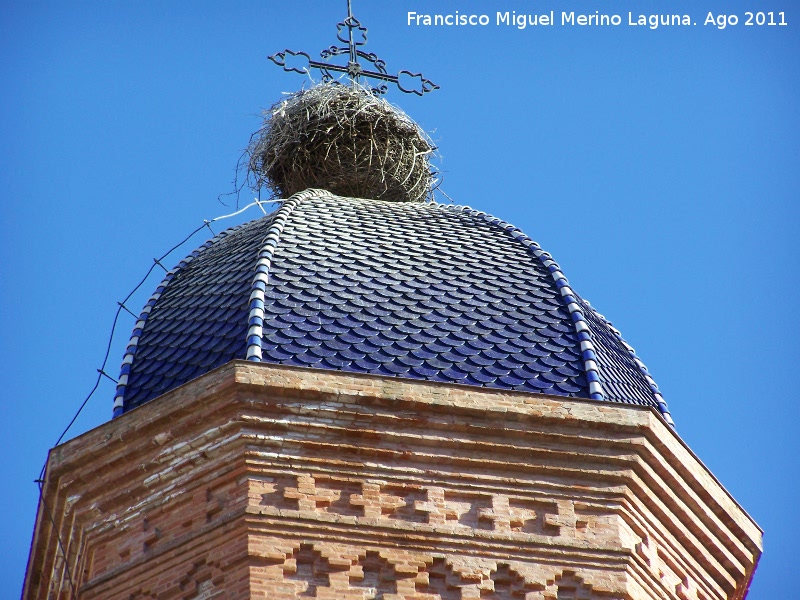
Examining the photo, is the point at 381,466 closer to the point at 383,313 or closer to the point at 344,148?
the point at 383,313

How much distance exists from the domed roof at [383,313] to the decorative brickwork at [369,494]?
18.5 inches

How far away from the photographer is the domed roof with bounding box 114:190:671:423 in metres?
12.1

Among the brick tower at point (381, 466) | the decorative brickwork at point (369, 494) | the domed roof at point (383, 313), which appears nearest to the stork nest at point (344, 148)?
the domed roof at point (383, 313)

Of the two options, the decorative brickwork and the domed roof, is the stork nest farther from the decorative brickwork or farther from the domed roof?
the decorative brickwork

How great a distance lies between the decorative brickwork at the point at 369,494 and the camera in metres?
11.0

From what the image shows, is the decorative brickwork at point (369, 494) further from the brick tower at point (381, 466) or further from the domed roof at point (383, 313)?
the domed roof at point (383, 313)

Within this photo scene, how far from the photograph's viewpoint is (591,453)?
454 inches

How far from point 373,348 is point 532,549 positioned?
5.59ft

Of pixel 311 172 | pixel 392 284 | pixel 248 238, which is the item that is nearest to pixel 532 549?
pixel 392 284

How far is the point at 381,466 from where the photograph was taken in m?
11.3

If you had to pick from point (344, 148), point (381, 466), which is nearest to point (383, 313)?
point (381, 466)

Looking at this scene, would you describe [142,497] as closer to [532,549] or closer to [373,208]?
[532,549]

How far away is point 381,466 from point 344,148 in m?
5.61

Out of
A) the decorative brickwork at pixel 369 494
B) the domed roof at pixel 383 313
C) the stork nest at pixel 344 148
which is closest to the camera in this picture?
the decorative brickwork at pixel 369 494
